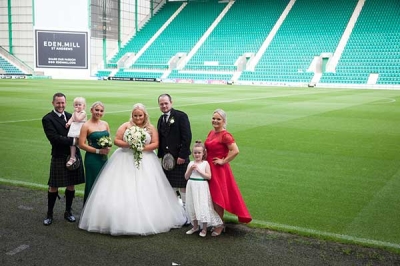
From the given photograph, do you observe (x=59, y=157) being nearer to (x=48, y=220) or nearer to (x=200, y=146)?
(x=48, y=220)

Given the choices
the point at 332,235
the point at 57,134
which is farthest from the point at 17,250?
the point at 332,235

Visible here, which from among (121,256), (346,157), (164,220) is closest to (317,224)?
(164,220)

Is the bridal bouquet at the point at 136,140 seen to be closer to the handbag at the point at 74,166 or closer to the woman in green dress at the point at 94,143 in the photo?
the woman in green dress at the point at 94,143

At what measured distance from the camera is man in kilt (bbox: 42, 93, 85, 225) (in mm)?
6512

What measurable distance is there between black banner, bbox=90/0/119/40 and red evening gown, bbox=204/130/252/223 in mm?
58911

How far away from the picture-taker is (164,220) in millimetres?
6305

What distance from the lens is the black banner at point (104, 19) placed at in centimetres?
6178

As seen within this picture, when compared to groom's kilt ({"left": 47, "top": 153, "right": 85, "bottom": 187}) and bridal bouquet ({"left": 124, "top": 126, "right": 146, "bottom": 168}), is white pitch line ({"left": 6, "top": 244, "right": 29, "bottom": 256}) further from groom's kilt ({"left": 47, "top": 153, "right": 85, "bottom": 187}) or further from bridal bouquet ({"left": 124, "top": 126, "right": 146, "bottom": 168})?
bridal bouquet ({"left": 124, "top": 126, "right": 146, "bottom": 168})

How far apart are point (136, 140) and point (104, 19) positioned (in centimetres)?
6020

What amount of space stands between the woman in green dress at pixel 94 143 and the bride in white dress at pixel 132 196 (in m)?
0.26

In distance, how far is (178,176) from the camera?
6805 mm

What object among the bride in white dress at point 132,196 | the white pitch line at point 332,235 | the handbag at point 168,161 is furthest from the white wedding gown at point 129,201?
the white pitch line at point 332,235

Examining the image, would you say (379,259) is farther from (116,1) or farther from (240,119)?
(116,1)

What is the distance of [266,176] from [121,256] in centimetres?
445
